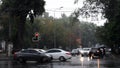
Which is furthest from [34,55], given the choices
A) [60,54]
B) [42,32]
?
[42,32]

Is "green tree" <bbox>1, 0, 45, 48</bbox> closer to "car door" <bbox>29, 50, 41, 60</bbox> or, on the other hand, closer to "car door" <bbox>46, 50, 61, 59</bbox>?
"car door" <bbox>46, 50, 61, 59</bbox>

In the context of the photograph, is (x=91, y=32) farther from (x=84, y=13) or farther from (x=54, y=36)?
(x=84, y=13)

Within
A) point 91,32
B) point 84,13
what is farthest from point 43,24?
point 91,32

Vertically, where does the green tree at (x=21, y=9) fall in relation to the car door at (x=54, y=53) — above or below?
above

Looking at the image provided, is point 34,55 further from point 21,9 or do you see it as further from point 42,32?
point 42,32

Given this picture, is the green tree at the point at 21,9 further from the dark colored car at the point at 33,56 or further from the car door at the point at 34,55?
the car door at the point at 34,55

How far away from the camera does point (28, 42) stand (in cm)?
8644

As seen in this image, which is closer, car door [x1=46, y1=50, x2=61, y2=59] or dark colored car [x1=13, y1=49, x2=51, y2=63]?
dark colored car [x1=13, y1=49, x2=51, y2=63]

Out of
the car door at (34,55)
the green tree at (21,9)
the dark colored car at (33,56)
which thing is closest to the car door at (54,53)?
the dark colored car at (33,56)

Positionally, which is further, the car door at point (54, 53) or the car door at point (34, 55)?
the car door at point (54, 53)

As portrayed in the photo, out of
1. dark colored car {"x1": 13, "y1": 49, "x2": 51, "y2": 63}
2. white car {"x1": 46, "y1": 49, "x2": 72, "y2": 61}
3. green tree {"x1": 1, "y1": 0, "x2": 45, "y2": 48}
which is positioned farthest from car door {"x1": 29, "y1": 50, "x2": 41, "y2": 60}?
green tree {"x1": 1, "y1": 0, "x2": 45, "y2": 48}

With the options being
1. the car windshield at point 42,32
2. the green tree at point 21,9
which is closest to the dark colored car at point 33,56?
the car windshield at point 42,32

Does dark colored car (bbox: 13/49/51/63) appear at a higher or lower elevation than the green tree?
lower

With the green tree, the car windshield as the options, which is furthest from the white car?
the green tree
